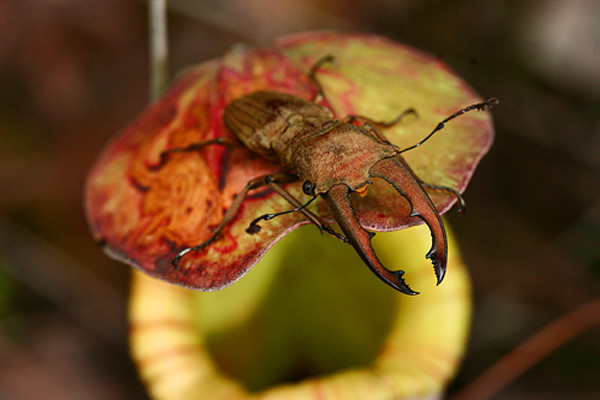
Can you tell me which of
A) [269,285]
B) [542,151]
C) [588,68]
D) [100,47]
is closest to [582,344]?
[542,151]

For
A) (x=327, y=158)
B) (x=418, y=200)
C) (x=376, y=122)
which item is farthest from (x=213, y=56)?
(x=418, y=200)

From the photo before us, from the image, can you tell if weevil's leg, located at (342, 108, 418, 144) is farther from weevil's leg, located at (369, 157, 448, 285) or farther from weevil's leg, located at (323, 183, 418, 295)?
weevil's leg, located at (323, 183, 418, 295)

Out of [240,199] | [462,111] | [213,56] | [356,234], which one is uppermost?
[462,111]

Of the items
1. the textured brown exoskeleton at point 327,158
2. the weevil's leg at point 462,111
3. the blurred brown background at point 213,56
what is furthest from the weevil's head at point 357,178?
the blurred brown background at point 213,56

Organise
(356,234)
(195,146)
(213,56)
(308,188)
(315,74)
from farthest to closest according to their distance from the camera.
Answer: (213,56)
(315,74)
(195,146)
(308,188)
(356,234)

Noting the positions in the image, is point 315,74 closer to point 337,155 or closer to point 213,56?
point 337,155

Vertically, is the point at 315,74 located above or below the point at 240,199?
above

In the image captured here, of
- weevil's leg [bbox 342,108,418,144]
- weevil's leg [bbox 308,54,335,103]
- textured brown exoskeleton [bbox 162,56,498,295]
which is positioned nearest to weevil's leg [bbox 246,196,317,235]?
textured brown exoskeleton [bbox 162,56,498,295]
